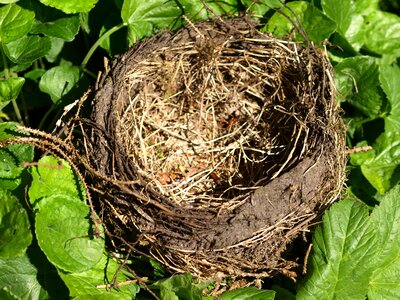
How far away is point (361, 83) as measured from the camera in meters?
2.08

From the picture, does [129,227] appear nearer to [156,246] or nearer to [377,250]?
[156,246]

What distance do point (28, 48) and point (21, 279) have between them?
64cm

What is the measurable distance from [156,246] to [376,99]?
35.0 inches

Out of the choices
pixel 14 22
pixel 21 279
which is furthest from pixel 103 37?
pixel 21 279

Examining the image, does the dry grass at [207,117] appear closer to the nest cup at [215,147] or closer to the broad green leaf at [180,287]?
the nest cup at [215,147]

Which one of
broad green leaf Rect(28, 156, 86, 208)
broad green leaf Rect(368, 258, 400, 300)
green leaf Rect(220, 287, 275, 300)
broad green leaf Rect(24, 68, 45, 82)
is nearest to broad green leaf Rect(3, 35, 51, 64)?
broad green leaf Rect(24, 68, 45, 82)

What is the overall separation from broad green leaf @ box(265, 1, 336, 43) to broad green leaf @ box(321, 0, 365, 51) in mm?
85

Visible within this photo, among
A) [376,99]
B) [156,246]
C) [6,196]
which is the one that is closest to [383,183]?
[376,99]

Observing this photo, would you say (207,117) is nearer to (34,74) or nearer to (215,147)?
(215,147)

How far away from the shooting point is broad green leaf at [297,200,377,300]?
1654 millimetres

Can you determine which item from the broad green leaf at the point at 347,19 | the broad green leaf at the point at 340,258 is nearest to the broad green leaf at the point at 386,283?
the broad green leaf at the point at 340,258

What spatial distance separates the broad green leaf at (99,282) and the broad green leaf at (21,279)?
0.27ft

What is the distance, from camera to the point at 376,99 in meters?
2.09

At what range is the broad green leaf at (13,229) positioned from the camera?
154cm
